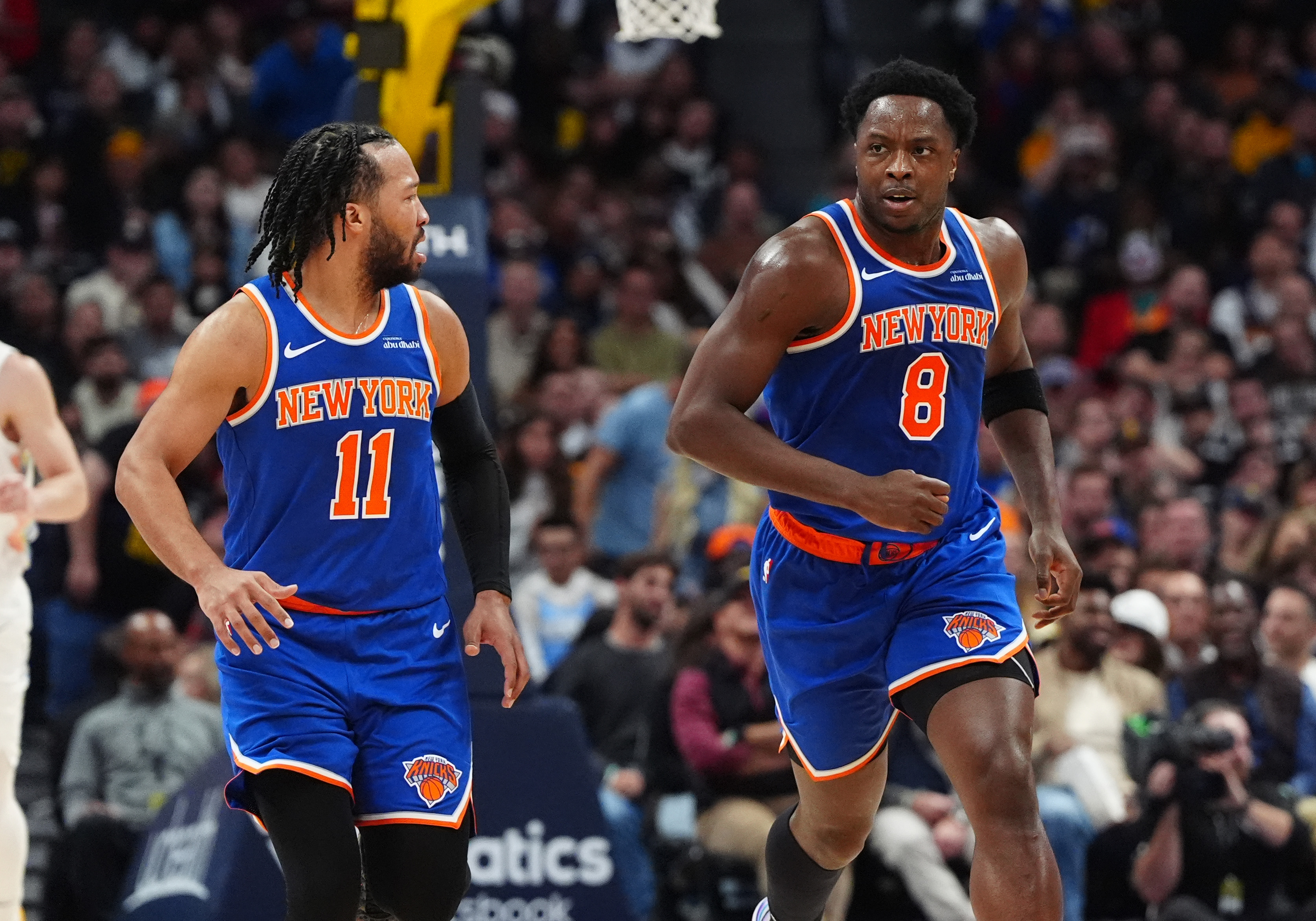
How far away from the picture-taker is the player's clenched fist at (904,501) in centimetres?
428

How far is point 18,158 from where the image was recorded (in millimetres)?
12617

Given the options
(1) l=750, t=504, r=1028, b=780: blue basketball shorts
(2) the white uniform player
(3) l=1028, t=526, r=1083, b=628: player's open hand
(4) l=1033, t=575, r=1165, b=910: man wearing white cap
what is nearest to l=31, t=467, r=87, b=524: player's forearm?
(2) the white uniform player

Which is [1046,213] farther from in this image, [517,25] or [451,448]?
[451,448]

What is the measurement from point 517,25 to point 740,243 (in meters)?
3.34

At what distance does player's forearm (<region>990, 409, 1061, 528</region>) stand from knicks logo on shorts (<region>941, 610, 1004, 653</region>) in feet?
1.32

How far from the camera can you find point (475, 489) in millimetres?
4695

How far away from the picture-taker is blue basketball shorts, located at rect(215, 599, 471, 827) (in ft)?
13.9

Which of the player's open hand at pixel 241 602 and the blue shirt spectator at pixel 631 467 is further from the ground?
the player's open hand at pixel 241 602

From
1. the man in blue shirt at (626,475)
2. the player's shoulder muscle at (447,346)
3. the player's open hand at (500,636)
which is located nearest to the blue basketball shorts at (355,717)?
the player's open hand at (500,636)

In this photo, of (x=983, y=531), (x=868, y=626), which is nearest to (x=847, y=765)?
(x=868, y=626)

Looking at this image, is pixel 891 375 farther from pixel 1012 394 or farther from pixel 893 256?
pixel 1012 394

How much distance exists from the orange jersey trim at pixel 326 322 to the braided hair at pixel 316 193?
0.05 ft

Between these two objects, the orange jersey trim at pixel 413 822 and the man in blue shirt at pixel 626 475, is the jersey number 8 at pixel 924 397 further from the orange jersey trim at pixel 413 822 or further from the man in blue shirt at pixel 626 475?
the man in blue shirt at pixel 626 475

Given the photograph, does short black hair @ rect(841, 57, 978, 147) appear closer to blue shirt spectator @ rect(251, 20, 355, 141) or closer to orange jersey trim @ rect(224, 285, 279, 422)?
orange jersey trim @ rect(224, 285, 279, 422)
